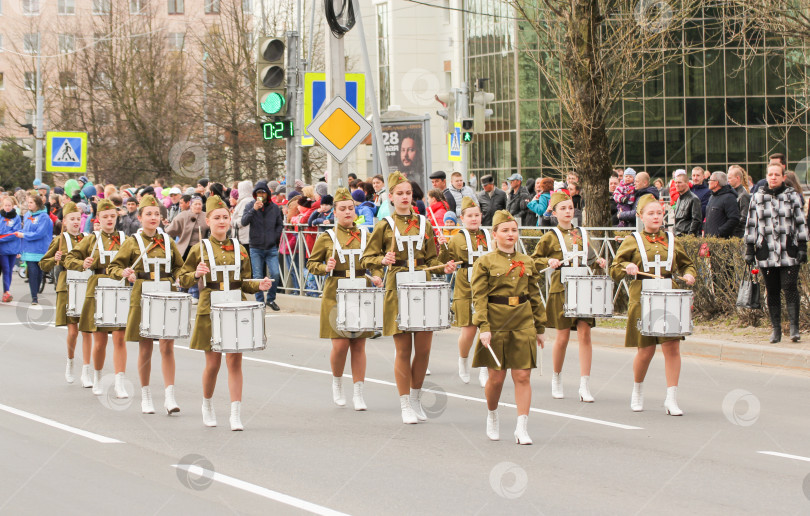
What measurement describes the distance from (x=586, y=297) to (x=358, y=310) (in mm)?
2151

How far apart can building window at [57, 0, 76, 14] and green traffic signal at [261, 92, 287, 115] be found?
51.6 m

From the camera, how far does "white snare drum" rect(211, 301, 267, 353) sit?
9125 millimetres

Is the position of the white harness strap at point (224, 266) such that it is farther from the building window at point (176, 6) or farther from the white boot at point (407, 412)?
the building window at point (176, 6)

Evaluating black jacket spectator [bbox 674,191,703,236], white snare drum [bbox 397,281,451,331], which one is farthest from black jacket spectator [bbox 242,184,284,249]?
white snare drum [bbox 397,281,451,331]

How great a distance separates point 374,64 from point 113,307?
53241 mm

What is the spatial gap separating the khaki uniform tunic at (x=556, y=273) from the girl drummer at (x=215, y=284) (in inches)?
110

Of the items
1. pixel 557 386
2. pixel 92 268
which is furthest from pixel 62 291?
pixel 557 386

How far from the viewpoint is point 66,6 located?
222ft

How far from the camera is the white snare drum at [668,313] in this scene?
9852 mm

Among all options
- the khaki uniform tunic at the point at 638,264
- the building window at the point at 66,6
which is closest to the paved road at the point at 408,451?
the khaki uniform tunic at the point at 638,264

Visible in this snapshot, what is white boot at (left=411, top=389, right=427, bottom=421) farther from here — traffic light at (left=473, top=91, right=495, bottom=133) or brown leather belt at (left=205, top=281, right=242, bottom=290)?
traffic light at (left=473, top=91, right=495, bottom=133)

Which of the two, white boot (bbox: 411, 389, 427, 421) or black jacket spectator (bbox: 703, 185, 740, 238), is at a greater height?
black jacket spectator (bbox: 703, 185, 740, 238)

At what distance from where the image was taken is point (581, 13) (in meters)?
16.6

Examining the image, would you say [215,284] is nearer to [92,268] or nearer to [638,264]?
[92,268]
